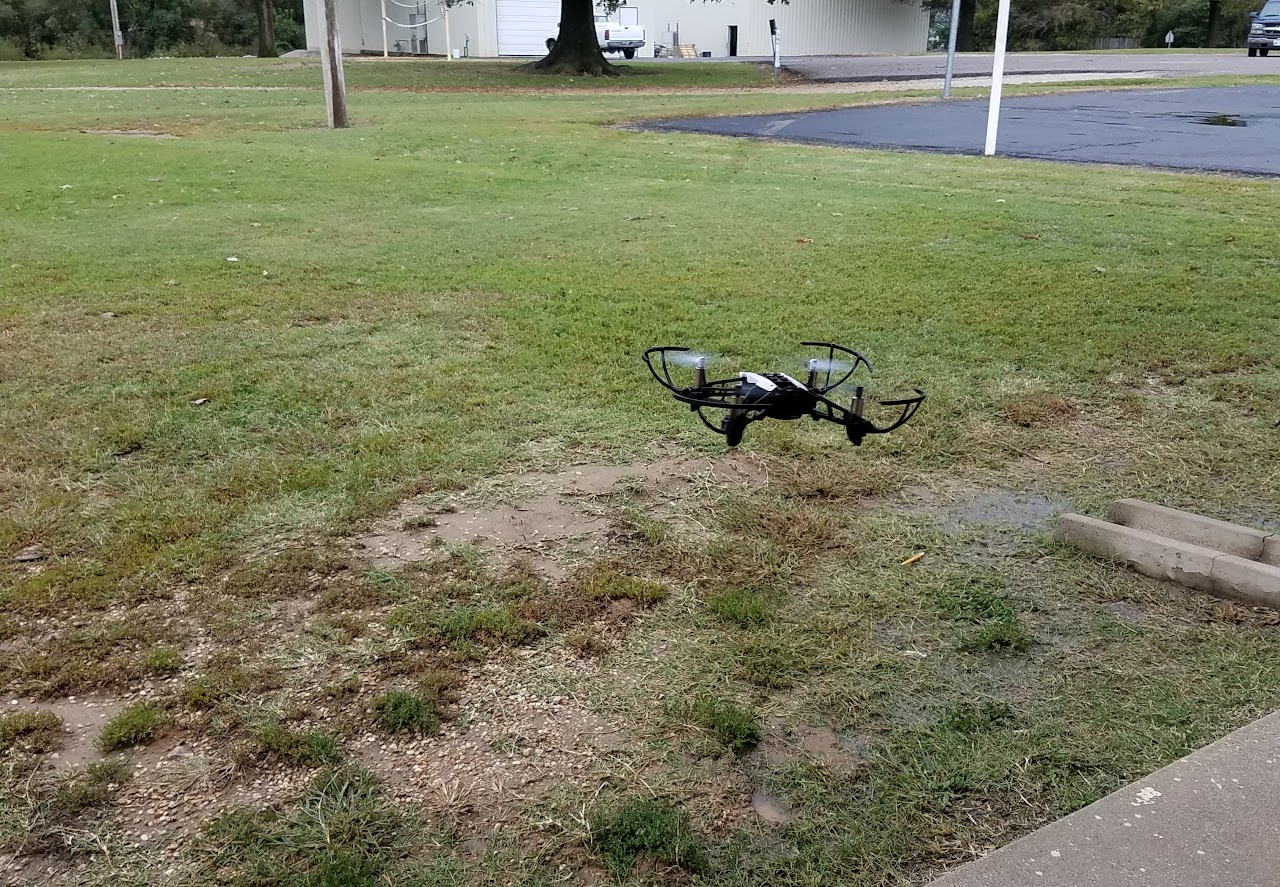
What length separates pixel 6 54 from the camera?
43250 mm

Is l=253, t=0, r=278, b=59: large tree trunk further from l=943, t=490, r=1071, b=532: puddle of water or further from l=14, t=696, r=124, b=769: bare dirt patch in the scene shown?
l=14, t=696, r=124, b=769: bare dirt patch

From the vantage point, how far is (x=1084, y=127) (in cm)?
1559

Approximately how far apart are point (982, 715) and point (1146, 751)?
0.37 m

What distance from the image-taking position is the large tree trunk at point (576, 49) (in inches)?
1109

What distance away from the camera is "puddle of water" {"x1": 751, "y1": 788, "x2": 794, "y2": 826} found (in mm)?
2385

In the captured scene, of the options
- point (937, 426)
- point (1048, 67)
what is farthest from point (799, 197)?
point (1048, 67)

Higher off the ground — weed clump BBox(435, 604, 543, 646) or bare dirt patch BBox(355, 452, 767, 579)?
bare dirt patch BBox(355, 452, 767, 579)

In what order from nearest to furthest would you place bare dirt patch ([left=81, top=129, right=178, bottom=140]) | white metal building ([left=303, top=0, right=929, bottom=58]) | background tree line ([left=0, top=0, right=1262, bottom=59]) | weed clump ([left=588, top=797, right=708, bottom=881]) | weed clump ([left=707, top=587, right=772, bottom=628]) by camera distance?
weed clump ([left=588, top=797, right=708, bottom=881]) < weed clump ([left=707, top=587, right=772, bottom=628]) < bare dirt patch ([left=81, top=129, right=178, bottom=140]) < white metal building ([left=303, top=0, right=929, bottom=58]) < background tree line ([left=0, top=0, right=1262, bottom=59])

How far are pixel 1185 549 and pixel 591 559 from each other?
1804mm

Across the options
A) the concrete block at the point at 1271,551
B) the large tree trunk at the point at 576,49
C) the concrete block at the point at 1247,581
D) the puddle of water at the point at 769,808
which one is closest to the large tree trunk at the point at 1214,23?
the large tree trunk at the point at 576,49

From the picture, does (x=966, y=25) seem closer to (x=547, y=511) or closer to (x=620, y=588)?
(x=547, y=511)

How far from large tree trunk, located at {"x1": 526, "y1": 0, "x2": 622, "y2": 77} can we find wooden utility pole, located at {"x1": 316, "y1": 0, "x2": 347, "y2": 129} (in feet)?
43.8

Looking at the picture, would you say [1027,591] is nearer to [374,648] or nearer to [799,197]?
[374,648]

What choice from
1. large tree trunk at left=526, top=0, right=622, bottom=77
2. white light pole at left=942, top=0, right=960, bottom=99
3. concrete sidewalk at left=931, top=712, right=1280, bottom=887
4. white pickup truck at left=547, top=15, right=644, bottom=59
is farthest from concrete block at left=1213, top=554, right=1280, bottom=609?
white pickup truck at left=547, top=15, right=644, bottom=59
